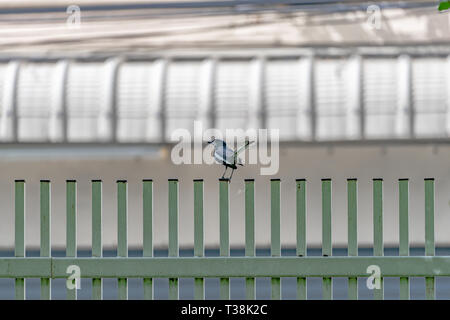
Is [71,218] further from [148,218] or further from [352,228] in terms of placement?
[352,228]

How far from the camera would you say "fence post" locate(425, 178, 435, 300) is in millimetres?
3986

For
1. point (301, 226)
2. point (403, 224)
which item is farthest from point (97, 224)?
point (403, 224)

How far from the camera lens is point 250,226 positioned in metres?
3.99

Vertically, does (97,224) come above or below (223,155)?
below

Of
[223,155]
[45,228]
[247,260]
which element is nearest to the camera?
[247,260]

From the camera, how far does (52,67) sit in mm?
7715

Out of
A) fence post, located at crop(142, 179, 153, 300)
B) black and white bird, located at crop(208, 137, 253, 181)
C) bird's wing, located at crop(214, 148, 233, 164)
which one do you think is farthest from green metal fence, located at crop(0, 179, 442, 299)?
bird's wing, located at crop(214, 148, 233, 164)

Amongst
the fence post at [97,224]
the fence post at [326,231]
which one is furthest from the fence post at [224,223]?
the fence post at [97,224]

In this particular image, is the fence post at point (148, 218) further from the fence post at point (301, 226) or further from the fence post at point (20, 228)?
the fence post at point (301, 226)

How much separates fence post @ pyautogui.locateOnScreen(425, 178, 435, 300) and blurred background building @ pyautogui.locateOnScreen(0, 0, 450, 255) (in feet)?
11.0

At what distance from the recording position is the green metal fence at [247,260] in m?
3.96

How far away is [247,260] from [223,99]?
11.8ft

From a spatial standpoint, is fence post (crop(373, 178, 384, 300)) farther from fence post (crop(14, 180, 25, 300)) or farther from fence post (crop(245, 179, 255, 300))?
fence post (crop(14, 180, 25, 300))
